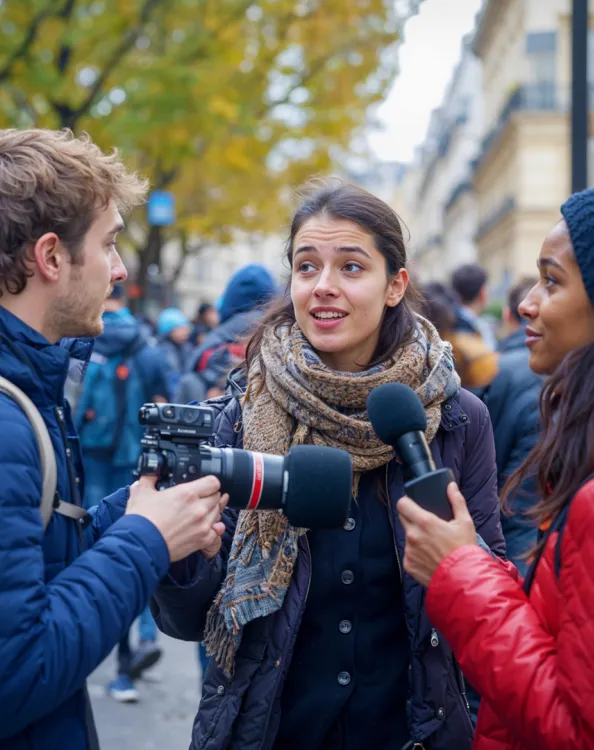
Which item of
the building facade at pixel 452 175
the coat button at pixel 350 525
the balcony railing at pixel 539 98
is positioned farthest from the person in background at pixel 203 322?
the building facade at pixel 452 175

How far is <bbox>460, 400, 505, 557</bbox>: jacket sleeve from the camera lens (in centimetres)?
292

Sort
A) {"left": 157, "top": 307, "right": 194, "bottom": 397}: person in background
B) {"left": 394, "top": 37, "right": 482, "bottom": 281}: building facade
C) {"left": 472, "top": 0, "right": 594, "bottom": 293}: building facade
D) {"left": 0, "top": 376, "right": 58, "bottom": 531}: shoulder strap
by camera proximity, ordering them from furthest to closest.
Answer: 1. {"left": 394, "top": 37, "right": 482, "bottom": 281}: building facade
2. {"left": 472, "top": 0, "right": 594, "bottom": 293}: building facade
3. {"left": 157, "top": 307, "right": 194, "bottom": 397}: person in background
4. {"left": 0, "top": 376, "right": 58, "bottom": 531}: shoulder strap

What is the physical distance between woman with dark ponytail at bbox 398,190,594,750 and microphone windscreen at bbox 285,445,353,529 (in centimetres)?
20

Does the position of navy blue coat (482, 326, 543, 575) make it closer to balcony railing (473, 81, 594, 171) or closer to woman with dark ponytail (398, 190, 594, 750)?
woman with dark ponytail (398, 190, 594, 750)

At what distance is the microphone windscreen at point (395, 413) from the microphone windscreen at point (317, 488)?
14cm

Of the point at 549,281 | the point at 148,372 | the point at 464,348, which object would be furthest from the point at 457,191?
the point at 549,281

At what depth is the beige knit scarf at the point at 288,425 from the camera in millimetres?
2674

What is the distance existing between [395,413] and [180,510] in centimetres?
55

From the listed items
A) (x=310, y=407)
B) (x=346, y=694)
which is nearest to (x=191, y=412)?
(x=310, y=407)

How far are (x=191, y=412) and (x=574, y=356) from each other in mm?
900

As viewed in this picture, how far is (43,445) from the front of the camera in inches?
82.4

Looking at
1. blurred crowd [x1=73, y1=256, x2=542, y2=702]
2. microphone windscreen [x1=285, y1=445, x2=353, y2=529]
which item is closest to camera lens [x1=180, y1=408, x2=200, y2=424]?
microphone windscreen [x1=285, y1=445, x2=353, y2=529]

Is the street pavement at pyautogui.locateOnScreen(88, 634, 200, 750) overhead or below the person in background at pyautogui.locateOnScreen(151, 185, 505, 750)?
below

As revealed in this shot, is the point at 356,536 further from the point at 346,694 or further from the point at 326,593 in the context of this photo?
the point at 346,694
